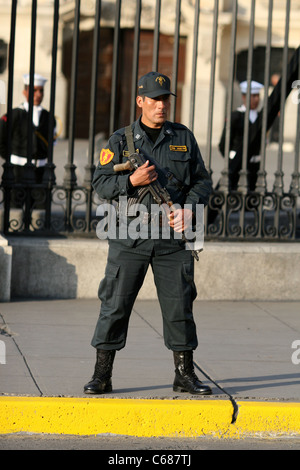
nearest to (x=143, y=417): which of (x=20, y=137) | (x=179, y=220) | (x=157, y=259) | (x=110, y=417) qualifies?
(x=110, y=417)

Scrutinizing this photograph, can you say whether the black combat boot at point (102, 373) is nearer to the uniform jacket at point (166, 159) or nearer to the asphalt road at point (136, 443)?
the asphalt road at point (136, 443)

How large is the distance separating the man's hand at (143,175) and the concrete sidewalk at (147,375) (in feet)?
4.29

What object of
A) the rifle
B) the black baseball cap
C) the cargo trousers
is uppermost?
the black baseball cap

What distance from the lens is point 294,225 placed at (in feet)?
31.8

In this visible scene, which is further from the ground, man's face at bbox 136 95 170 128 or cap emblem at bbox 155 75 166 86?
cap emblem at bbox 155 75 166 86

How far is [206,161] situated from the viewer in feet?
31.1

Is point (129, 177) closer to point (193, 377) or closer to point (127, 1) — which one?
point (193, 377)

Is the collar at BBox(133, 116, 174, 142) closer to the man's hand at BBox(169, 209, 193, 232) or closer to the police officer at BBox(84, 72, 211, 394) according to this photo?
the police officer at BBox(84, 72, 211, 394)

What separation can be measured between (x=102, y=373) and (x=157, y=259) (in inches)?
30.7

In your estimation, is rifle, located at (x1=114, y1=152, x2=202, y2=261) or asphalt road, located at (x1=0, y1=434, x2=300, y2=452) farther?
rifle, located at (x1=114, y1=152, x2=202, y2=261)

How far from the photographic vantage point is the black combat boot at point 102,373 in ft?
19.6

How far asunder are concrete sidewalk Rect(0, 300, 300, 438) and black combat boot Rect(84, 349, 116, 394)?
80 mm

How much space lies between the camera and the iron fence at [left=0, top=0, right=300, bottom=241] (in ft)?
29.6

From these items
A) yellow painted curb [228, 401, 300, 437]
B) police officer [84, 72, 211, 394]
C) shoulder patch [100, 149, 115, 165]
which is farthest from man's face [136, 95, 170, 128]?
yellow painted curb [228, 401, 300, 437]
